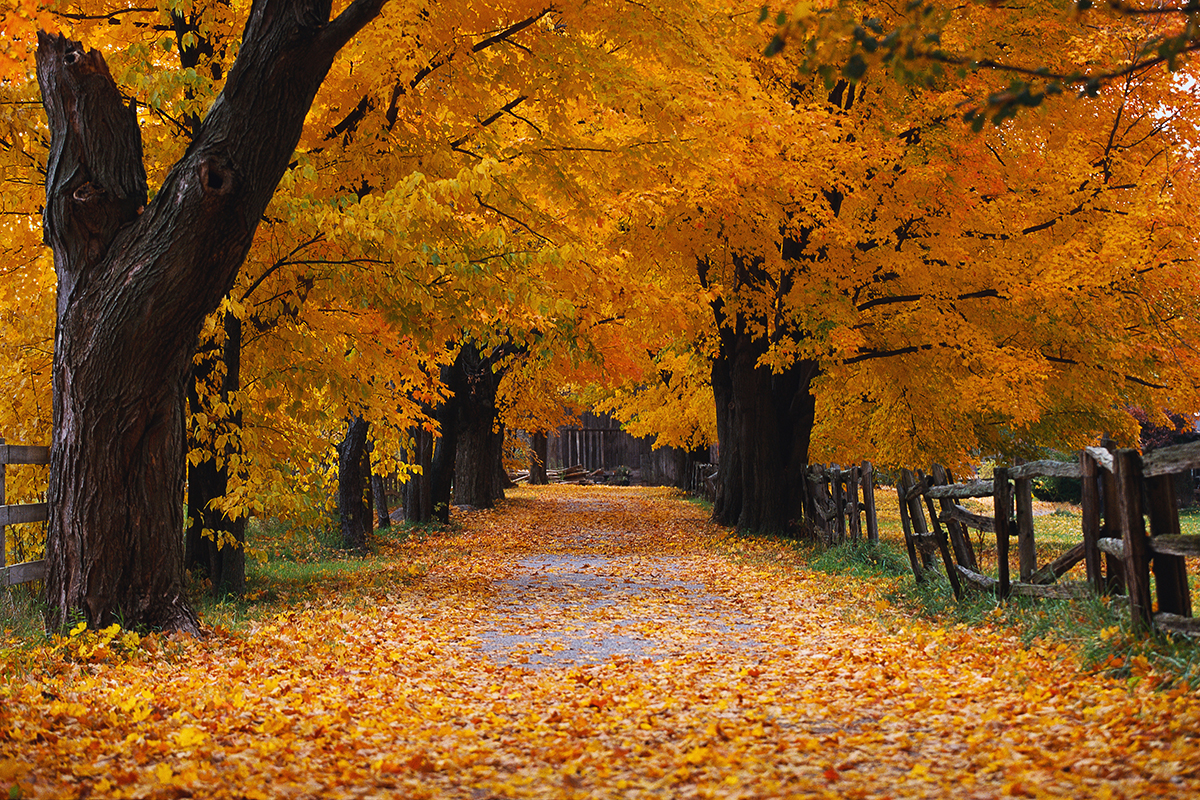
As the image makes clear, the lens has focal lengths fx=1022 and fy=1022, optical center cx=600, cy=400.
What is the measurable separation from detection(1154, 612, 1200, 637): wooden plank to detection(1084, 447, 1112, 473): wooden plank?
108cm

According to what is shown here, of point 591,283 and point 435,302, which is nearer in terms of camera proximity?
point 435,302

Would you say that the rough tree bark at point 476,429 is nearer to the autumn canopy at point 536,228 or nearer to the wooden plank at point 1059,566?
the autumn canopy at point 536,228

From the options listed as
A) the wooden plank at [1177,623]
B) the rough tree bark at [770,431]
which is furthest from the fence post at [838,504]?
the wooden plank at [1177,623]

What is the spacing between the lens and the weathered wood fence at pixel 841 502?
1292cm

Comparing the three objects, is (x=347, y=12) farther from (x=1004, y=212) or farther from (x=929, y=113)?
(x=1004, y=212)

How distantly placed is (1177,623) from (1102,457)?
134 cm

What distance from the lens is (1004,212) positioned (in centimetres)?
1350

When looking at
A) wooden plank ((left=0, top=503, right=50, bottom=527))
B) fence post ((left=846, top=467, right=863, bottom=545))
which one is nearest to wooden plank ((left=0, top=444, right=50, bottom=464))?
wooden plank ((left=0, top=503, right=50, bottom=527))

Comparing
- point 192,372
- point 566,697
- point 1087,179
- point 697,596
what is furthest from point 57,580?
point 1087,179

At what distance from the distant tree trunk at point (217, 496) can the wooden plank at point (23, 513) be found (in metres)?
1.42

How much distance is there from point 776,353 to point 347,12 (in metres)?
9.21

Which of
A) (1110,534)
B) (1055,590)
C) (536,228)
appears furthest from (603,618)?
(1110,534)

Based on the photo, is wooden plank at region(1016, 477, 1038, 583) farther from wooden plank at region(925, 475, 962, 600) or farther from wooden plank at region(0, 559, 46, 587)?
wooden plank at region(0, 559, 46, 587)

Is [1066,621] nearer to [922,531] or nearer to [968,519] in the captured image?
[968,519]
